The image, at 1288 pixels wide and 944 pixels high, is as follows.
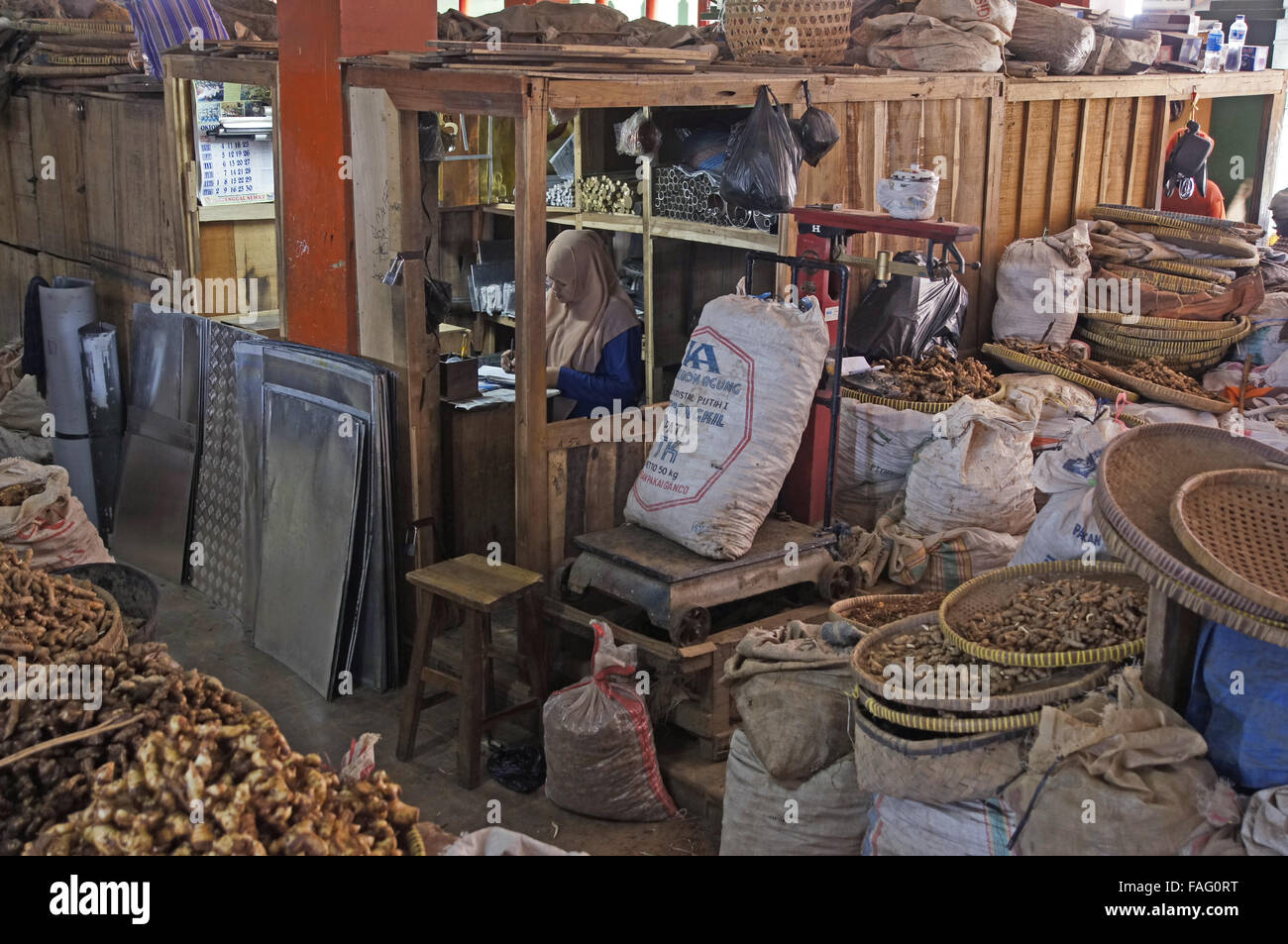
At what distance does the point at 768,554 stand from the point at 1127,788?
2.14 meters

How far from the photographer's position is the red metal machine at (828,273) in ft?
15.4

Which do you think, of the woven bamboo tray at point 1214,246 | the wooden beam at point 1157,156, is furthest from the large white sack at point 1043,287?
the wooden beam at point 1157,156

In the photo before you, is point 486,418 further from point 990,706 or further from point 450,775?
point 990,706

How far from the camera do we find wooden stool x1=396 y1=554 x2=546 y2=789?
483 centimetres

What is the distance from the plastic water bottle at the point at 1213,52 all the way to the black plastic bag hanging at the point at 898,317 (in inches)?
136

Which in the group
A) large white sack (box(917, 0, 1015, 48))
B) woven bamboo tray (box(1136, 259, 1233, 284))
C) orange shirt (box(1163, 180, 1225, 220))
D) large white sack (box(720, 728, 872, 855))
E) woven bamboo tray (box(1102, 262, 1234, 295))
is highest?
large white sack (box(917, 0, 1015, 48))

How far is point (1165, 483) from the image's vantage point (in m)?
3.37

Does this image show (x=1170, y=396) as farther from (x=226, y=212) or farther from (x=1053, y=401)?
(x=226, y=212)

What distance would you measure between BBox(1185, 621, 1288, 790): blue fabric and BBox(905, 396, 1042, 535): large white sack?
2417 millimetres

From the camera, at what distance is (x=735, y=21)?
6340 millimetres

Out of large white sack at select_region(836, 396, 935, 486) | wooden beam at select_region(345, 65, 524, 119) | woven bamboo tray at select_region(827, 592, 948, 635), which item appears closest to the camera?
woven bamboo tray at select_region(827, 592, 948, 635)

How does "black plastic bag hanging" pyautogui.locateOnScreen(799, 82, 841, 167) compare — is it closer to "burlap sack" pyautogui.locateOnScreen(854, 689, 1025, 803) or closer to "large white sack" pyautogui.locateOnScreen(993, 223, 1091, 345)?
"large white sack" pyautogui.locateOnScreen(993, 223, 1091, 345)

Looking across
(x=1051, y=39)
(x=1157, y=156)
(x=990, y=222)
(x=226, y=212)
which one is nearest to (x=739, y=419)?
(x=990, y=222)

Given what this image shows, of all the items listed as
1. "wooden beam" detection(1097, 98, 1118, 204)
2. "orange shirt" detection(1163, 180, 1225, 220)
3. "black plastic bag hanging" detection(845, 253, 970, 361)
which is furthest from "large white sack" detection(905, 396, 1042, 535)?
"orange shirt" detection(1163, 180, 1225, 220)
